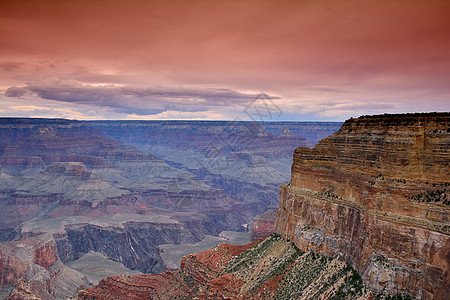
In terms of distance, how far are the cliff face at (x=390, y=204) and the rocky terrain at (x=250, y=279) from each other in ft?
6.28

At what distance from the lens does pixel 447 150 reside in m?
35.6

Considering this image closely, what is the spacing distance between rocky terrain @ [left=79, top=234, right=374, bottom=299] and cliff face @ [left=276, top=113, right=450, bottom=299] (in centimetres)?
191

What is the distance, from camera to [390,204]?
36562 millimetres

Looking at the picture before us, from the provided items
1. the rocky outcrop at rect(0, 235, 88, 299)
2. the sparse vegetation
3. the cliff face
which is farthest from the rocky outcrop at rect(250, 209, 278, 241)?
the sparse vegetation

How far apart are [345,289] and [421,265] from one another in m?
8.17

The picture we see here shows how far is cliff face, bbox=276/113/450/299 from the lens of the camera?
33406 mm

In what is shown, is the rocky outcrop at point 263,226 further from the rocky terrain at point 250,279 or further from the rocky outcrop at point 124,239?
the rocky terrain at point 250,279

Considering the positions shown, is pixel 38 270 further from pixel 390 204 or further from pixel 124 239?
pixel 390 204

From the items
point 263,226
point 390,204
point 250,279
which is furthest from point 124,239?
point 390,204

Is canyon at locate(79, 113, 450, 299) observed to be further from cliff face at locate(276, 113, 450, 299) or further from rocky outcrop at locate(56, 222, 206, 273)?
rocky outcrop at locate(56, 222, 206, 273)

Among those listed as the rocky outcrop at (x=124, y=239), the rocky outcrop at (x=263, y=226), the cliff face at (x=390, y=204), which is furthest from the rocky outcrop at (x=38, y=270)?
the cliff face at (x=390, y=204)

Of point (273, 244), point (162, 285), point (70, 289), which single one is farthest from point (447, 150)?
point (70, 289)

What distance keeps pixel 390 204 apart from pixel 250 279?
22.9 metres

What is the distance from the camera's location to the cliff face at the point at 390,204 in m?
33.4
